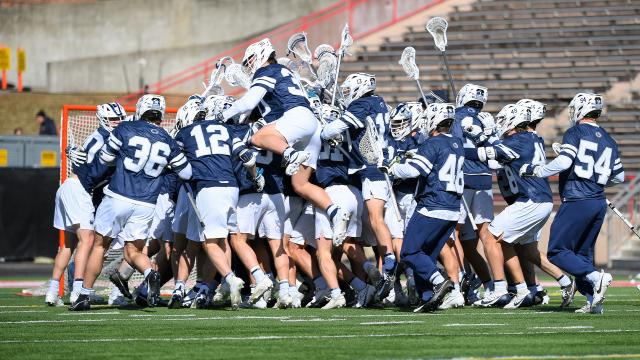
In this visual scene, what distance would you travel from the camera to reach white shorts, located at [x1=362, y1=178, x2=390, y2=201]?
1172cm

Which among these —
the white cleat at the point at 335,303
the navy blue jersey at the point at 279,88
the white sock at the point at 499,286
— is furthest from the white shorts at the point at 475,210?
the navy blue jersey at the point at 279,88

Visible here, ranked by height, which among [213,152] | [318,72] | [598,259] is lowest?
[598,259]

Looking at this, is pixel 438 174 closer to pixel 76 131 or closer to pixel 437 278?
pixel 437 278

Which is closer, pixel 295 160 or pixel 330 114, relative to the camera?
pixel 295 160

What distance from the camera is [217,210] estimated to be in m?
11.3

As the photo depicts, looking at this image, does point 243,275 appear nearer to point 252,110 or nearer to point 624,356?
point 252,110

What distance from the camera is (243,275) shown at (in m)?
12.8

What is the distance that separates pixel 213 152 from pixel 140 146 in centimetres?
64

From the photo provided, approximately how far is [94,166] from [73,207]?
0.44m

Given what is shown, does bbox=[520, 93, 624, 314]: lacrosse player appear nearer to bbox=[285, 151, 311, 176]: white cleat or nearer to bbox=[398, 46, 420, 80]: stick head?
bbox=[285, 151, 311, 176]: white cleat

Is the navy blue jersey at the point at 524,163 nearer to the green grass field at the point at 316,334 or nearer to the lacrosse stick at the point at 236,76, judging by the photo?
the green grass field at the point at 316,334

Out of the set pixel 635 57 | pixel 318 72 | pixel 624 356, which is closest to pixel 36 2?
pixel 635 57

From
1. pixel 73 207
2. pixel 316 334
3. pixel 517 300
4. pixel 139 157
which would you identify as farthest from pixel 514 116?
pixel 73 207

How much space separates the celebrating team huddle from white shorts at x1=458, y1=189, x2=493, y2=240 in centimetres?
1
